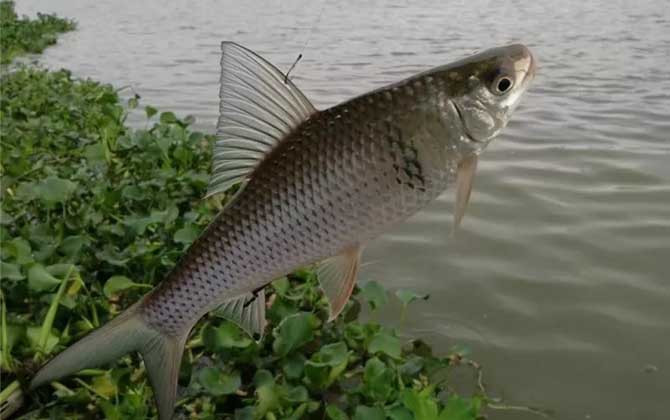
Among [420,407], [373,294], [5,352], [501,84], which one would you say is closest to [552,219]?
[373,294]

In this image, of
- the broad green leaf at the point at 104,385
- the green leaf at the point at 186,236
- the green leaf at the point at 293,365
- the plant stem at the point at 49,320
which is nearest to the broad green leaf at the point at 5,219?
the plant stem at the point at 49,320

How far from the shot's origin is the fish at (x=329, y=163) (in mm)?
1221

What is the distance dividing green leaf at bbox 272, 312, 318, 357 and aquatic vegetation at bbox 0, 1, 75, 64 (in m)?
9.67

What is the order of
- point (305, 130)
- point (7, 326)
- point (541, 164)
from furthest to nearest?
1. point (541, 164)
2. point (7, 326)
3. point (305, 130)

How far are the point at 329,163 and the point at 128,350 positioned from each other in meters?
0.58

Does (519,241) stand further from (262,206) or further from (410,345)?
(262,206)

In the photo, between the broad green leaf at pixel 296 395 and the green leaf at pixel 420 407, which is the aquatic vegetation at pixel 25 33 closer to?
the broad green leaf at pixel 296 395

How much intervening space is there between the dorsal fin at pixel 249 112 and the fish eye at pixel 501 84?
0.31 meters

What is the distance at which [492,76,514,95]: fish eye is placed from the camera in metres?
1.26

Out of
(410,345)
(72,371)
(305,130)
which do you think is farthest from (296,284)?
(305,130)

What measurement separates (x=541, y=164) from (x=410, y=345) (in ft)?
8.07

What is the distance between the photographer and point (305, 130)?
50.4 inches

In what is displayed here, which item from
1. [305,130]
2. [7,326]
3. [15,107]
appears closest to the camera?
[305,130]

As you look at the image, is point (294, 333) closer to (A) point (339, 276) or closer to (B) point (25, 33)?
(A) point (339, 276)
